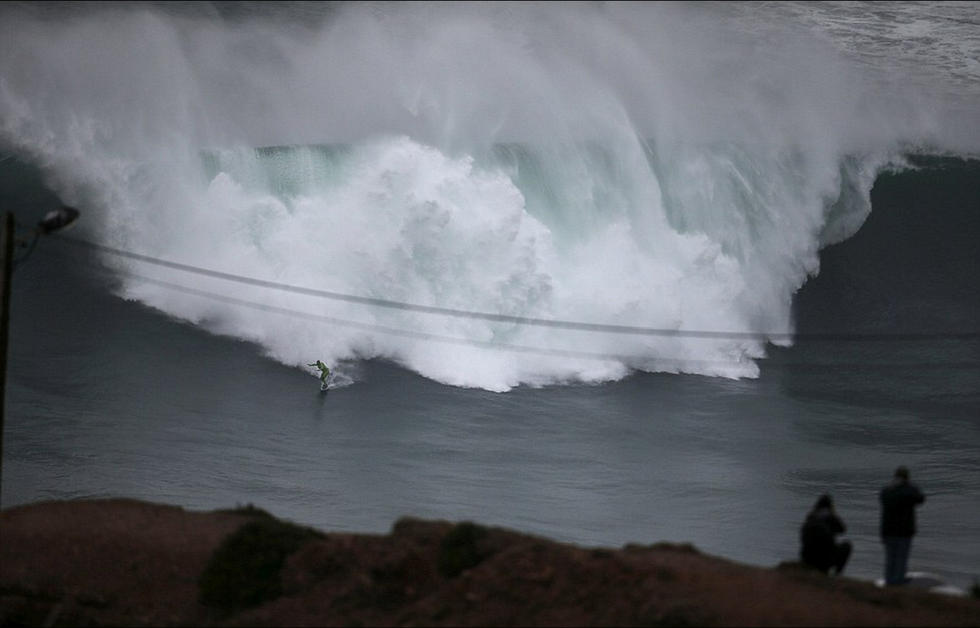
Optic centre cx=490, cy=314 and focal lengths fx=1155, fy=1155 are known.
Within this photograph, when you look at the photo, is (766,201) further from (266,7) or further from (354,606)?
(354,606)

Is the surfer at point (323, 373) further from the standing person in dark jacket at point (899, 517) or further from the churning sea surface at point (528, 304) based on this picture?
the standing person in dark jacket at point (899, 517)

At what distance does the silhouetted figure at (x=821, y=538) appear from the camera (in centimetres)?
1141

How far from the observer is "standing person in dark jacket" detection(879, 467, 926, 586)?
11539 mm

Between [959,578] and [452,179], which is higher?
[452,179]

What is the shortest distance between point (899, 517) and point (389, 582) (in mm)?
5166

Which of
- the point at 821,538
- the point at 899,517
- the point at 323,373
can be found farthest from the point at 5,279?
the point at 323,373

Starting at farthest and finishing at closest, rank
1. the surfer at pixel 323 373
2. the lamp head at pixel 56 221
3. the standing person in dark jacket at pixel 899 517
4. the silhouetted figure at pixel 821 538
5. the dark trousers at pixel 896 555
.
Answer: the surfer at pixel 323 373 → the lamp head at pixel 56 221 → the dark trousers at pixel 896 555 → the standing person in dark jacket at pixel 899 517 → the silhouetted figure at pixel 821 538

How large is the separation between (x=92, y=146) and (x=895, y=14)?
22426mm

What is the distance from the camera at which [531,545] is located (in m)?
11.6

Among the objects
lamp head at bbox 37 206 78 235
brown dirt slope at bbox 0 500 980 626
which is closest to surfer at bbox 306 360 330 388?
brown dirt slope at bbox 0 500 980 626

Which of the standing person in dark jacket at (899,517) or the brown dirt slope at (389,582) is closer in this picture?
the brown dirt slope at (389,582)

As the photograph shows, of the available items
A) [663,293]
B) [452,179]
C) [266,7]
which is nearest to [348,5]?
[266,7]

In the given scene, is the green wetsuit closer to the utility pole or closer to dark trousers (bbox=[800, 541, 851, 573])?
the utility pole

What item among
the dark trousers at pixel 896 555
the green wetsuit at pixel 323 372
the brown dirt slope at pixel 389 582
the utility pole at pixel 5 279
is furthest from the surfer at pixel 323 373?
the dark trousers at pixel 896 555
